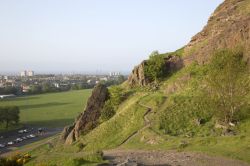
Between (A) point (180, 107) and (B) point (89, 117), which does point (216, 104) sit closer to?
(A) point (180, 107)

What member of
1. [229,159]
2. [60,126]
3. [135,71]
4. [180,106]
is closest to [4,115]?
[60,126]

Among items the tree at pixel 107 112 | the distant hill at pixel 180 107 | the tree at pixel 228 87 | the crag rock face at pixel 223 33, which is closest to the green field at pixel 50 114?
the tree at pixel 107 112

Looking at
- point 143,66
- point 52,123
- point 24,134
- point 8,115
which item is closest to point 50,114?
point 52,123

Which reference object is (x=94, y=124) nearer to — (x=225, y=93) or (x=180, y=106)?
(x=180, y=106)

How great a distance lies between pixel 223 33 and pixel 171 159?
101ft

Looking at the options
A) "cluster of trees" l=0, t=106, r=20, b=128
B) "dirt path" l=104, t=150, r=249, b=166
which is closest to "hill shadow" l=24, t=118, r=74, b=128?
"cluster of trees" l=0, t=106, r=20, b=128

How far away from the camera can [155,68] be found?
57.5m

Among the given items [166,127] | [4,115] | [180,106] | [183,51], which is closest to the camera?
[166,127]

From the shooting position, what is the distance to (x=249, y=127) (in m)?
36.0

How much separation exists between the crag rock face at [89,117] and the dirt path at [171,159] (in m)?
23.6

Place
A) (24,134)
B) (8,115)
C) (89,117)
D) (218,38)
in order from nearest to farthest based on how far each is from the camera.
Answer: (218,38) < (89,117) < (24,134) < (8,115)

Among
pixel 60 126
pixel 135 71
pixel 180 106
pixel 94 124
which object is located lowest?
pixel 60 126

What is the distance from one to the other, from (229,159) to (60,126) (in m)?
81.5

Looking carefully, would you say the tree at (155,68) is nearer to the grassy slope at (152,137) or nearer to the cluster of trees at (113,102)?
the grassy slope at (152,137)
